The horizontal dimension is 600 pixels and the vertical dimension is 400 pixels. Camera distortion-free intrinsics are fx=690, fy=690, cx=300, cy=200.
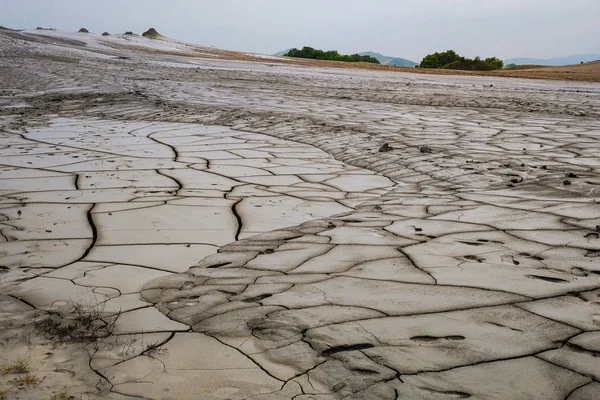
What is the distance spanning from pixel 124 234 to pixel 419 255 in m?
1.22

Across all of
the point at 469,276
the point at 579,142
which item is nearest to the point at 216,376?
the point at 469,276

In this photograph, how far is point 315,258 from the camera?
2564 millimetres

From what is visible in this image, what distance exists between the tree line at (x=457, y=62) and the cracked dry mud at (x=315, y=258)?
2568 cm

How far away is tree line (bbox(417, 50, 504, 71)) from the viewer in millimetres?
30453

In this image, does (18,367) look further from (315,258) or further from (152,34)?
(152,34)

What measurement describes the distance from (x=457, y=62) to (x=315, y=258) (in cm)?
3032

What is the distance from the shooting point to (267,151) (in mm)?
5094

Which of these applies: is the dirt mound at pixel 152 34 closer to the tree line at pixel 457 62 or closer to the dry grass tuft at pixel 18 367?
the tree line at pixel 457 62

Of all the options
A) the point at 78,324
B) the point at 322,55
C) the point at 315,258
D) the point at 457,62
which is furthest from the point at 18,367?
the point at 322,55

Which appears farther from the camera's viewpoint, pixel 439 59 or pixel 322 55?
pixel 322 55

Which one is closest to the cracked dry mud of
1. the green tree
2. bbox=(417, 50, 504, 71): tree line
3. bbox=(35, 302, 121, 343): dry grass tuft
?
bbox=(35, 302, 121, 343): dry grass tuft

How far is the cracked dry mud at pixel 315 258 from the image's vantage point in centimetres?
170

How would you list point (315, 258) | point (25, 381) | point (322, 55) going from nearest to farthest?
point (25, 381), point (315, 258), point (322, 55)

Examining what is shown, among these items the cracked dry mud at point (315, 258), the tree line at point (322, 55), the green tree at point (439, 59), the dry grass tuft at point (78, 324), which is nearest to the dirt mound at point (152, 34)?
the tree line at point (322, 55)
